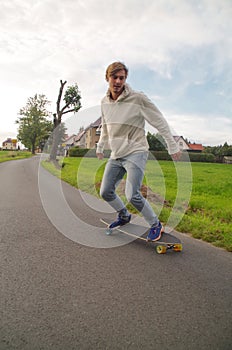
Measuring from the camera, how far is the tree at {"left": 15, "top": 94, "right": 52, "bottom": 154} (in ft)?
216

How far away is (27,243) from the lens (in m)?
3.28

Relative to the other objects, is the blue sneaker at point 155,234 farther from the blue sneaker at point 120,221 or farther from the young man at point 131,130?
the blue sneaker at point 120,221

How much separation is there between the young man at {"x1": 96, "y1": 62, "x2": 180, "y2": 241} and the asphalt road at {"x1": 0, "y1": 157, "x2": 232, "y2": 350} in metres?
0.60

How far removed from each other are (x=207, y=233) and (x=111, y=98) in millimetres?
2501

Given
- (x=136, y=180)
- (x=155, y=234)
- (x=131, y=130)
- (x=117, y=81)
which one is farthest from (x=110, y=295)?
(x=117, y=81)

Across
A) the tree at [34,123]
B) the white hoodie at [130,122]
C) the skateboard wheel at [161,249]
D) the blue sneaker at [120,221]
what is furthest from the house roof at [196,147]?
the skateboard wheel at [161,249]

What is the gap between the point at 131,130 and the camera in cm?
345

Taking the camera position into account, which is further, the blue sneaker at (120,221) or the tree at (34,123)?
the tree at (34,123)

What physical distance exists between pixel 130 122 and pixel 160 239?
155cm

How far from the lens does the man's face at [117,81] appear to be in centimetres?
332

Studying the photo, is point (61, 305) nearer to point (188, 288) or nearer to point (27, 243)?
point (188, 288)

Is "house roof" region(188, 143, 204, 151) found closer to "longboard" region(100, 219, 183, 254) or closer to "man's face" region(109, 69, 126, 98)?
"longboard" region(100, 219, 183, 254)

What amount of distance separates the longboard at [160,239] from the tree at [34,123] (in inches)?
2568

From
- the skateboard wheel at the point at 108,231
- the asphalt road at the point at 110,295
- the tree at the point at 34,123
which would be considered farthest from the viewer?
the tree at the point at 34,123
